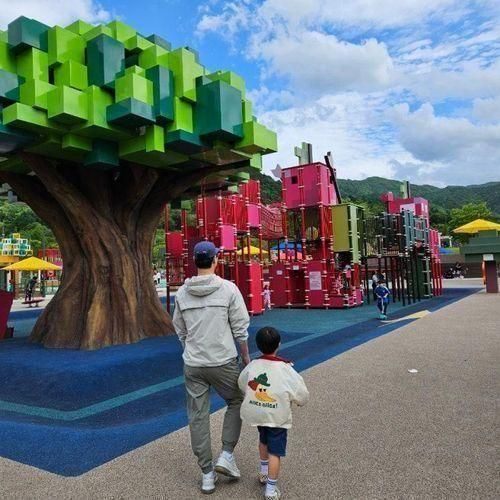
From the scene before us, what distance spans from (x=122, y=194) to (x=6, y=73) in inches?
163

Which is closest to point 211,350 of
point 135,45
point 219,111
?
point 219,111

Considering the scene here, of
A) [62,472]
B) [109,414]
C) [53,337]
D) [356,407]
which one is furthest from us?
[53,337]

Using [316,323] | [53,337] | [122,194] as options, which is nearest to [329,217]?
[316,323]

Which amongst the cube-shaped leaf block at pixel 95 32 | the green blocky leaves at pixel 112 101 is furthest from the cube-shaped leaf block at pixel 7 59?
the cube-shaped leaf block at pixel 95 32

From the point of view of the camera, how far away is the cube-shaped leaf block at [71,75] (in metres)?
9.30

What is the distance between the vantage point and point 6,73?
28.7ft

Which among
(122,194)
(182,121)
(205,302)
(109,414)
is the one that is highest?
(182,121)

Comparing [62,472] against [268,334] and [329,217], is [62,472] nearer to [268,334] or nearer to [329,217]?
[268,334]

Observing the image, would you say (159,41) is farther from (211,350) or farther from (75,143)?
(211,350)

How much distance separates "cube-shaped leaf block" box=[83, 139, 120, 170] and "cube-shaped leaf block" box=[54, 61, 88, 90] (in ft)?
3.78

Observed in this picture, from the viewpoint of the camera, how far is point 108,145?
10.0 m

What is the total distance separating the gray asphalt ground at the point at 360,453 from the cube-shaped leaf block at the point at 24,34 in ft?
26.3

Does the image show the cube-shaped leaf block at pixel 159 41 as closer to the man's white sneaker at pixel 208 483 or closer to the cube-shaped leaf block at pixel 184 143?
the cube-shaped leaf block at pixel 184 143

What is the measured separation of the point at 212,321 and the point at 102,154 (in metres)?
7.24
